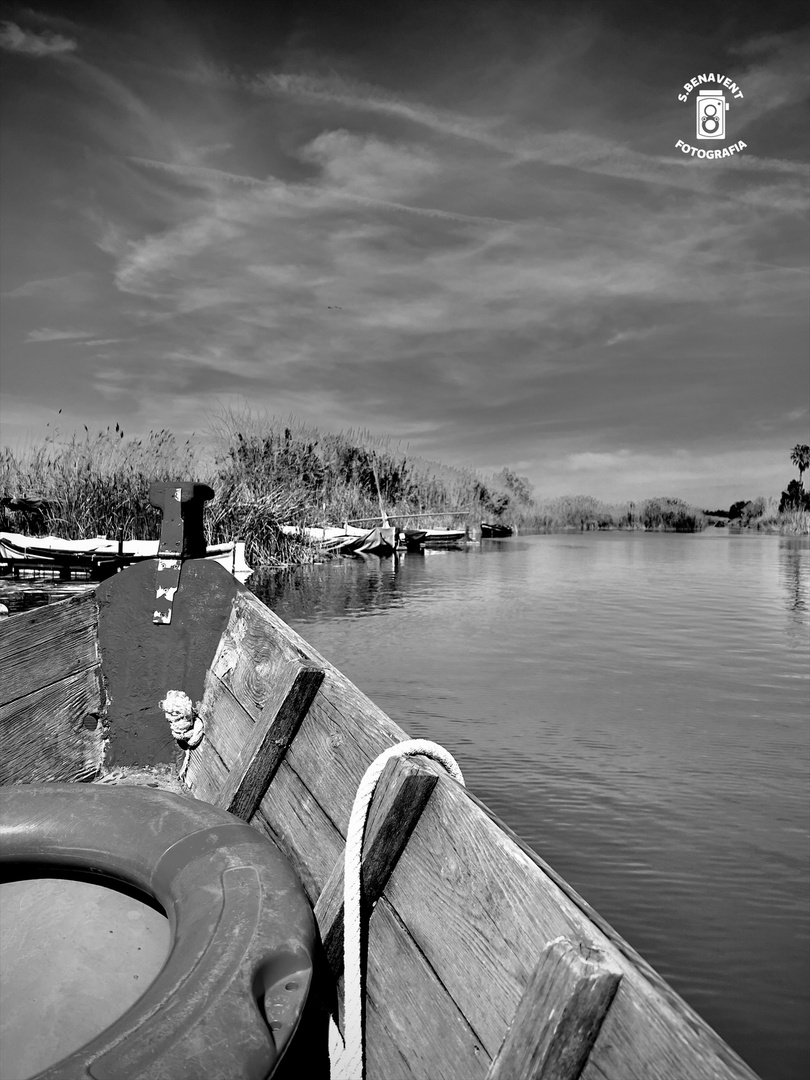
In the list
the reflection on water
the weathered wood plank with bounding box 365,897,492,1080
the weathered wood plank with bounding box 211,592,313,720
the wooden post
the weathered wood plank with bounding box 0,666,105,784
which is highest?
the wooden post

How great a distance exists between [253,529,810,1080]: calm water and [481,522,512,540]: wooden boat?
107 ft

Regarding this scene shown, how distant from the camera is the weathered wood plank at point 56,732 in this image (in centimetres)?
245

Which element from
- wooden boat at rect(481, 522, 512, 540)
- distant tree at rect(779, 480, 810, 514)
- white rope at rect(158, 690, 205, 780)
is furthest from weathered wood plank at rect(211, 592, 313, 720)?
distant tree at rect(779, 480, 810, 514)

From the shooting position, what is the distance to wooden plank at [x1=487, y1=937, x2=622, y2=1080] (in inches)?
37.7

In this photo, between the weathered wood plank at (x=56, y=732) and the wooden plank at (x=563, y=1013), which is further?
the weathered wood plank at (x=56, y=732)

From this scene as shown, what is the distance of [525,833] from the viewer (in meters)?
4.03

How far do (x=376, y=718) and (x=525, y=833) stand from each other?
8.57 ft

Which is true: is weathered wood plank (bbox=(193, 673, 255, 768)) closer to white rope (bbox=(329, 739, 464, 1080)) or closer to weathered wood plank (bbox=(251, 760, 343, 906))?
weathered wood plank (bbox=(251, 760, 343, 906))

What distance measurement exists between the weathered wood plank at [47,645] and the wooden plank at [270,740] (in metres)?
0.86

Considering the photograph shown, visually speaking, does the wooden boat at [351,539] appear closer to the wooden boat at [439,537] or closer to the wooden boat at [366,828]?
the wooden boat at [439,537]

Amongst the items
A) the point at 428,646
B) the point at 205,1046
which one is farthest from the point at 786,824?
the point at 428,646

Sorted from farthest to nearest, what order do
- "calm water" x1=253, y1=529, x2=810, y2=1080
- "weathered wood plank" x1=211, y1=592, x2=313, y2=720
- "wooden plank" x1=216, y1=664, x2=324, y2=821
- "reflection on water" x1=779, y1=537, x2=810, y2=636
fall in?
"reflection on water" x1=779, y1=537, x2=810, y2=636
"calm water" x1=253, y1=529, x2=810, y2=1080
"weathered wood plank" x1=211, y1=592, x2=313, y2=720
"wooden plank" x1=216, y1=664, x2=324, y2=821

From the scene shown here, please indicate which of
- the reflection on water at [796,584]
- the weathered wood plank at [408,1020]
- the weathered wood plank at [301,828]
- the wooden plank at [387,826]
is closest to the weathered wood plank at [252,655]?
the weathered wood plank at [301,828]

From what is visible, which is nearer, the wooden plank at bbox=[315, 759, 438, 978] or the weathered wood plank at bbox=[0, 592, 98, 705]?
the wooden plank at bbox=[315, 759, 438, 978]
